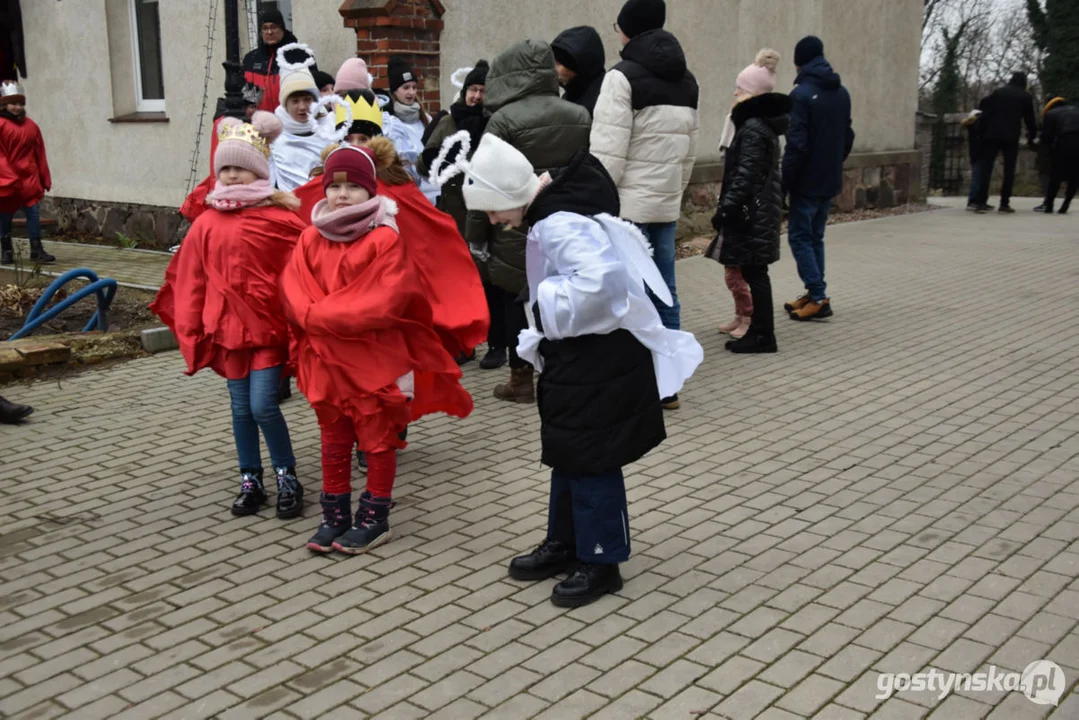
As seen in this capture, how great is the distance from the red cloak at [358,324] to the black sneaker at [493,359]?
3020mm

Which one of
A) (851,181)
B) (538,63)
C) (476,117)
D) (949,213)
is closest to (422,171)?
(476,117)

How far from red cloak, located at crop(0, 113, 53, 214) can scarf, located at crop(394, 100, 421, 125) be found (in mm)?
4488

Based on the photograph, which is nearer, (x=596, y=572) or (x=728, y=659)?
(x=728, y=659)

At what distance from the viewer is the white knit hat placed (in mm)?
3900

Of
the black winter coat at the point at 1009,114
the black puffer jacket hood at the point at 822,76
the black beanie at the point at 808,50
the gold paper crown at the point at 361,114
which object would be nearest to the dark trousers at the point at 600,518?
the gold paper crown at the point at 361,114

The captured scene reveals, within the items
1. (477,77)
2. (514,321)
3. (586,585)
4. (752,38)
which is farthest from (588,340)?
(752,38)

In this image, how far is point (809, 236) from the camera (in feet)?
28.8

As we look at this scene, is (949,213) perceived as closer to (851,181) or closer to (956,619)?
(851,181)

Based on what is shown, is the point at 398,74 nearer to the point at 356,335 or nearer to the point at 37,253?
the point at 37,253

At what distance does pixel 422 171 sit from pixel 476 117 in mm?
487

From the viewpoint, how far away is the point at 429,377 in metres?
4.80

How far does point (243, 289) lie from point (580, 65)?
3061 mm

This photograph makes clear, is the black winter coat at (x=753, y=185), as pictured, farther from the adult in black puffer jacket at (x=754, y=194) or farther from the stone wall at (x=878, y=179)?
the stone wall at (x=878, y=179)

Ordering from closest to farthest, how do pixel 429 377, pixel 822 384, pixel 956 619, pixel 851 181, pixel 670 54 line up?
pixel 956 619 < pixel 429 377 < pixel 670 54 < pixel 822 384 < pixel 851 181
